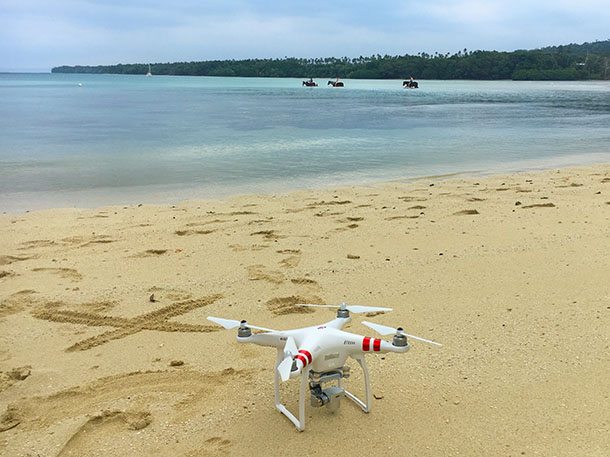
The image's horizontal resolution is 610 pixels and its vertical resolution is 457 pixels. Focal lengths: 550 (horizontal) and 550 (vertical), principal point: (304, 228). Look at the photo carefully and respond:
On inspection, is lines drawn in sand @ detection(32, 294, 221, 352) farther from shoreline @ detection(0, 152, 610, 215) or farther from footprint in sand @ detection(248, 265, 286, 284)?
shoreline @ detection(0, 152, 610, 215)

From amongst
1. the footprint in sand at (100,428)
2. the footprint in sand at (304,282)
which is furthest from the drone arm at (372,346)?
the footprint in sand at (304,282)

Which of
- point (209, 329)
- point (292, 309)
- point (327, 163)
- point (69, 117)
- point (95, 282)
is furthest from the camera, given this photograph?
point (69, 117)

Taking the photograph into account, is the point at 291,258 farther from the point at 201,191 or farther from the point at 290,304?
the point at 201,191

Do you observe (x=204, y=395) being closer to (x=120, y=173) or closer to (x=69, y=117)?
(x=120, y=173)

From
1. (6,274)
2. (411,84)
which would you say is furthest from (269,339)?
(411,84)

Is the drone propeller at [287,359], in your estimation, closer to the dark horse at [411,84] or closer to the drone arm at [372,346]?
the drone arm at [372,346]

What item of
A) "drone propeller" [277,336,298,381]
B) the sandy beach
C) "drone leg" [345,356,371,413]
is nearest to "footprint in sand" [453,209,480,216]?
the sandy beach

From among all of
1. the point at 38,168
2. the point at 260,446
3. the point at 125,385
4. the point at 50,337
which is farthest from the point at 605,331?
the point at 38,168
